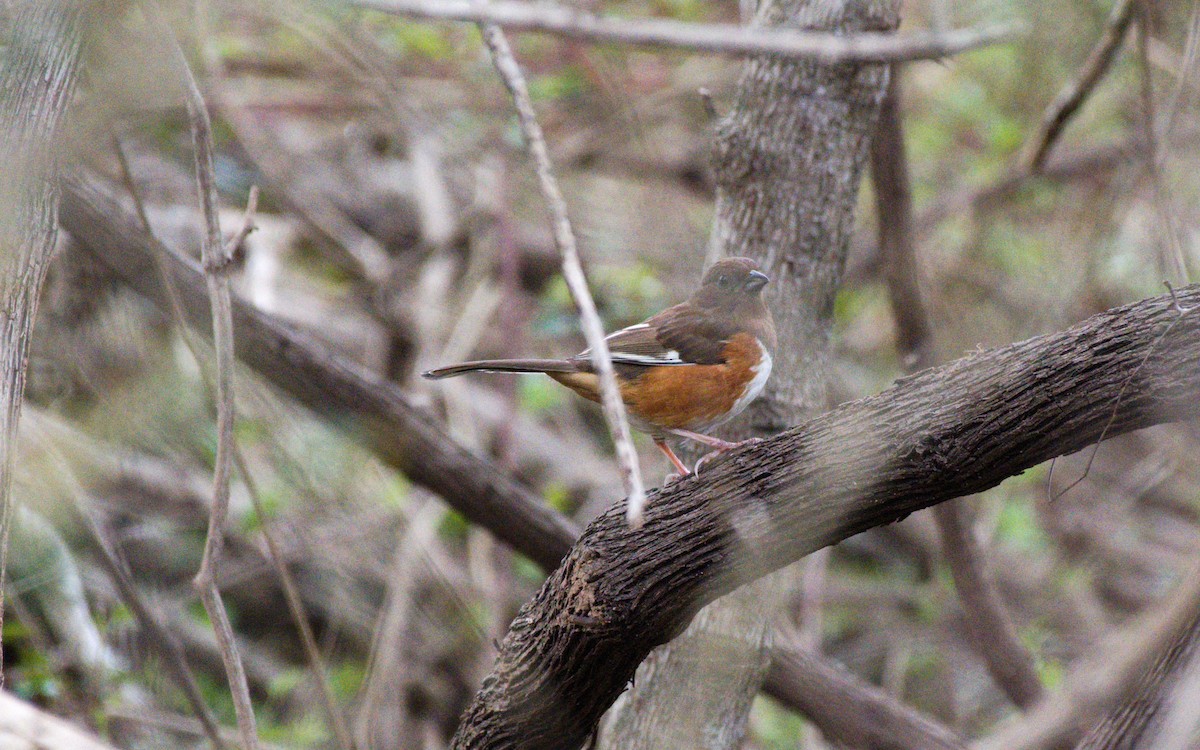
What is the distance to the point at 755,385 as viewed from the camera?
130 inches

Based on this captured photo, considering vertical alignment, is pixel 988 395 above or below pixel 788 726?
above

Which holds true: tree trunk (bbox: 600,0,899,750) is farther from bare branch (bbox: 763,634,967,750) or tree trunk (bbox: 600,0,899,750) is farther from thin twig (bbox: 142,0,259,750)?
thin twig (bbox: 142,0,259,750)

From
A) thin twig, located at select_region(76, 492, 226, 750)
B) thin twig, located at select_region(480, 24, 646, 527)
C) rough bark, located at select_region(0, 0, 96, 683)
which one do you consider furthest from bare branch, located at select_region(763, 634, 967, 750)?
rough bark, located at select_region(0, 0, 96, 683)

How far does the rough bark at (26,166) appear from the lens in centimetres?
221

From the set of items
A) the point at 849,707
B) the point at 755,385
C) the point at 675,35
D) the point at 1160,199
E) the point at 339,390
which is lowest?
the point at 849,707

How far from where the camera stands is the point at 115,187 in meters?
5.96

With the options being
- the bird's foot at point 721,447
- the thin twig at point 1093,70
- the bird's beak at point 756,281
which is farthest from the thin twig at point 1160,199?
the bird's foot at point 721,447

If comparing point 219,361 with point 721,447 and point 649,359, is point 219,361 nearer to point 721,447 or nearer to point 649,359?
point 649,359

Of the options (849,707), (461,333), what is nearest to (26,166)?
(849,707)

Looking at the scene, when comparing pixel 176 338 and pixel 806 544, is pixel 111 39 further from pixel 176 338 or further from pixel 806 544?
pixel 176 338

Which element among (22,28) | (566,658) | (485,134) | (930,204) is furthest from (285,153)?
(566,658)

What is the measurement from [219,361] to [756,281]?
161 centimetres

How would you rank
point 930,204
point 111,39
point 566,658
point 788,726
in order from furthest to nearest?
point 930,204 → point 788,726 → point 111,39 → point 566,658

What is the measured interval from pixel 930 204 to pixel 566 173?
2.54 metres
